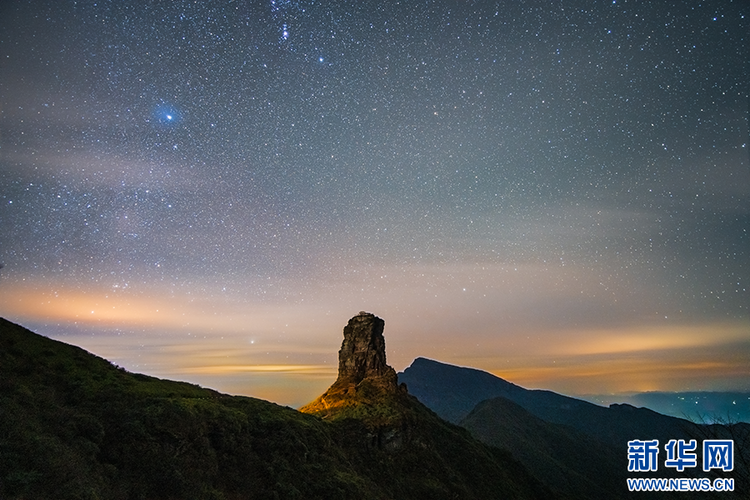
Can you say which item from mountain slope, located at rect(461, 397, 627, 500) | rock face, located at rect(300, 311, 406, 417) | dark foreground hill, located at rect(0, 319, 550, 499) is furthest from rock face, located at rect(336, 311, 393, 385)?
mountain slope, located at rect(461, 397, 627, 500)

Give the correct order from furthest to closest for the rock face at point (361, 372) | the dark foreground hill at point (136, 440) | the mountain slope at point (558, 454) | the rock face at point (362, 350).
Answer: the mountain slope at point (558, 454) < the rock face at point (362, 350) < the rock face at point (361, 372) < the dark foreground hill at point (136, 440)

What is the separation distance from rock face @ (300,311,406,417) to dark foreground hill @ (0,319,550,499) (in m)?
32.7

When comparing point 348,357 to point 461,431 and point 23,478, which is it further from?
point 23,478

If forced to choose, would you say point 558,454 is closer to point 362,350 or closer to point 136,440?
point 362,350

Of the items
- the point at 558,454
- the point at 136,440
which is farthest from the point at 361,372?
the point at 558,454

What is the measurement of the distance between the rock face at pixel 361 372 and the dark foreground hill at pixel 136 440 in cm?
3271

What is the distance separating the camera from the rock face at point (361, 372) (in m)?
90.1

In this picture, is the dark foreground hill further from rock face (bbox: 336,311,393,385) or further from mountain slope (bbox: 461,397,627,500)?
mountain slope (bbox: 461,397,627,500)

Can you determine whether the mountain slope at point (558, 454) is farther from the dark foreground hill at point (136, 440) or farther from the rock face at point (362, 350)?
the dark foreground hill at point (136, 440)

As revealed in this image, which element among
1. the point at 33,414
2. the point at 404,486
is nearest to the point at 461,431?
the point at 404,486

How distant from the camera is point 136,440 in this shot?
26047 mm

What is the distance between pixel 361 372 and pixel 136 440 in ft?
288

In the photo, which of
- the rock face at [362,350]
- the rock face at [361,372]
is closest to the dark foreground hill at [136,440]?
the rock face at [361,372]

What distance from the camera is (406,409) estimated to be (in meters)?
86.1
